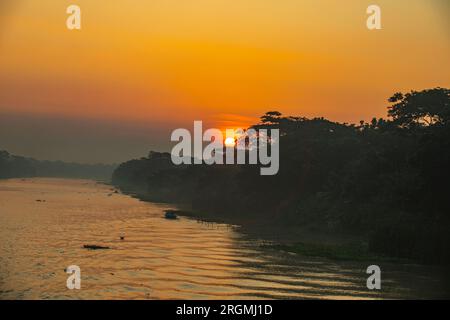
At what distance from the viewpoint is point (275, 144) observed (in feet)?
279

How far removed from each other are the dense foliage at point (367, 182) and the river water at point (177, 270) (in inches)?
267

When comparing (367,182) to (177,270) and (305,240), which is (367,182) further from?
(177,270)

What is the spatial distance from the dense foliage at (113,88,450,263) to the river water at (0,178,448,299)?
6.79 m

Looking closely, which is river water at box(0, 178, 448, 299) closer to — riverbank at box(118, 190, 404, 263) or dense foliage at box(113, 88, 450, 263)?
riverbank at box(118, 190, 404, 263)

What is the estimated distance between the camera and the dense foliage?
141ft

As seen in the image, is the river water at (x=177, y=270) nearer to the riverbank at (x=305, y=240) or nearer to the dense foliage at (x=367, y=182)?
the riverbank at (x=305, y=240)

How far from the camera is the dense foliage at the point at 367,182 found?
141 feet

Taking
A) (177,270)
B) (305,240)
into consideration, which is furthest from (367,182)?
(177,270)

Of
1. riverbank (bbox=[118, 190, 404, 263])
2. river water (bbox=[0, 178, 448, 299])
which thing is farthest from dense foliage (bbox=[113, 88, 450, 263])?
river water (bbox=[0, 178, 448, 299])

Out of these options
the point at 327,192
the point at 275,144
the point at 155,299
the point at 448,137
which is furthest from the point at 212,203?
the point at 155,299

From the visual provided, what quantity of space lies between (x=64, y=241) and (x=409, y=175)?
3098 cm

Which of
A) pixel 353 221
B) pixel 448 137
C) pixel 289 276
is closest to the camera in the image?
pixel 289 276

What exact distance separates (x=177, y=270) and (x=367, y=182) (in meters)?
32.0
